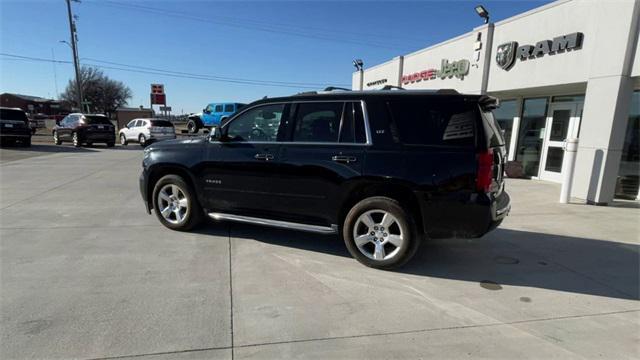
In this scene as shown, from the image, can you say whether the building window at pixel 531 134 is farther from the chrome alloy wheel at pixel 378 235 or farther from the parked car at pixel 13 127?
the parked car at pixel 13 127

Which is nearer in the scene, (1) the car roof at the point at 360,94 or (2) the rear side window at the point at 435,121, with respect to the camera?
(2) the rear side window at the point at 435,121

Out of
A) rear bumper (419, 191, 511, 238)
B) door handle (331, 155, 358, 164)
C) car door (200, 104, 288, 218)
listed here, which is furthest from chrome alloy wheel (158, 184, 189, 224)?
rear bumper (419, 191, 511, 238)

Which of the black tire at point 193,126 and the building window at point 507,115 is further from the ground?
the building window at point 507,115

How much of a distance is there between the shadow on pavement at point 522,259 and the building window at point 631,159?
15.1 ft

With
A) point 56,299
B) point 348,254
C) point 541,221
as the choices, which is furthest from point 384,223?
point 541,221

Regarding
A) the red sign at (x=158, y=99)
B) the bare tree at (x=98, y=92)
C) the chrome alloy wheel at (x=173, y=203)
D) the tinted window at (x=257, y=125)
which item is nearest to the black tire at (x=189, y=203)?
the chrome alloy wheel at (x=173, y=203)

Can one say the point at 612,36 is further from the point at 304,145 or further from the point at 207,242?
the point at 207,242

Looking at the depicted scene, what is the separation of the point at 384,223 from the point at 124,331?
265 centimetres

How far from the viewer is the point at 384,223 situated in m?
4.12

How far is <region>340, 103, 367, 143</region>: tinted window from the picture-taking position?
13.8 ft

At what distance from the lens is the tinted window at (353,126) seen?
13.8ft

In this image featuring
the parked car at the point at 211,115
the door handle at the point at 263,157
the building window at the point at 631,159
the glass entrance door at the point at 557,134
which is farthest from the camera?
the parked car at the point at 211,115

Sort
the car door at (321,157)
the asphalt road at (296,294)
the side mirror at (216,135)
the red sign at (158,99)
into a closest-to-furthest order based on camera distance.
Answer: the asphalt road at (296,294), the car door at (321,157), the side mirror at (216,135), the red sign at (158,99)

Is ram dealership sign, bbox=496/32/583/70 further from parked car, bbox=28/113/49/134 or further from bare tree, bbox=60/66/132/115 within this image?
bare tree, bbox=60/66/132/115
